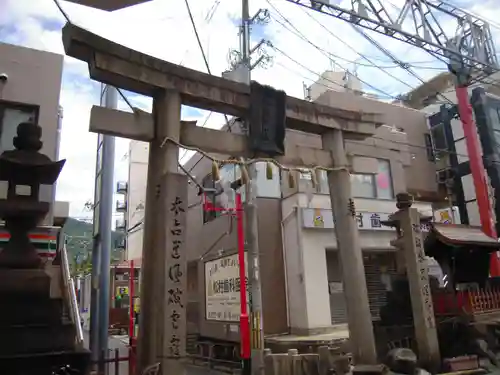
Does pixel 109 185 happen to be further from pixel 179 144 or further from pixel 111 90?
pixel 179 144

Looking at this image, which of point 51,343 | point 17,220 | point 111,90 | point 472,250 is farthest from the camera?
point 472,250

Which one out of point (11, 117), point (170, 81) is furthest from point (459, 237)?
point (11, 117)

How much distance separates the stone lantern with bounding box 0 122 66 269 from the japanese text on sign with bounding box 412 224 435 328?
7.87 m

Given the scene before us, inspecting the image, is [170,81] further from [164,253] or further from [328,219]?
[328,219]

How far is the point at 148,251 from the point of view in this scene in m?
6.99

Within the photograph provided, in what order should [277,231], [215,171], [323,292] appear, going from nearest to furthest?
1. [215,171]
2. [323,292]
3. [277,231]

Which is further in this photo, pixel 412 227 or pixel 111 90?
pixel 111 90

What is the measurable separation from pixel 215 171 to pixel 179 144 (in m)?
1.15

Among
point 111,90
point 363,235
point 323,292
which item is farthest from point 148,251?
point 363,235

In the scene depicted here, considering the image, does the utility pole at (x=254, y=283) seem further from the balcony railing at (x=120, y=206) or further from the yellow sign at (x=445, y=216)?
the balcony railing at (x=120, y=206)

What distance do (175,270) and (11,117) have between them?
24.8 feet

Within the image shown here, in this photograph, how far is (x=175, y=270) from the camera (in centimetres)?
664

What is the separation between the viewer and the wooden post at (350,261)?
8.53 m

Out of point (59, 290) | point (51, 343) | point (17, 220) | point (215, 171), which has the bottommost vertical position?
point (51, 343)
